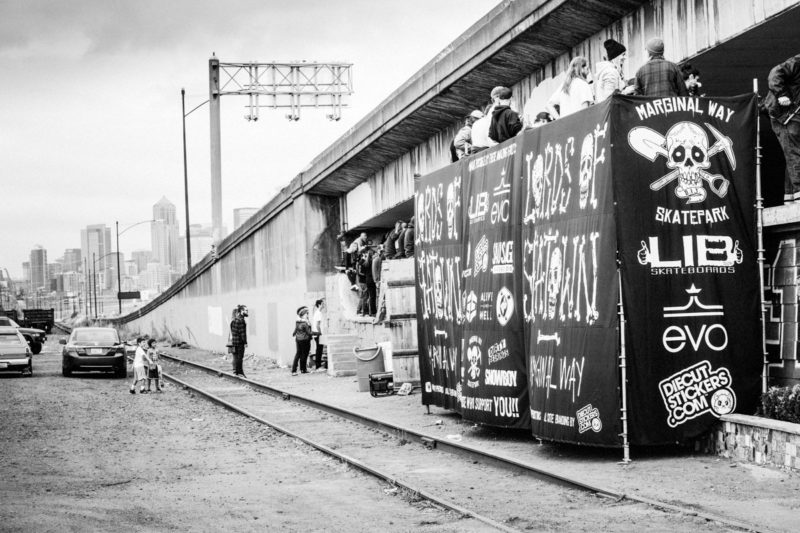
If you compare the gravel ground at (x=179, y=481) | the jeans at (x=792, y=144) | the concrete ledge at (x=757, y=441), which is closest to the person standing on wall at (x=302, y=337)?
the gravel ground at (x=179, y=481)

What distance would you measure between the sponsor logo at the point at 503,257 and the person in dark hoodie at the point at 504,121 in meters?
1.63

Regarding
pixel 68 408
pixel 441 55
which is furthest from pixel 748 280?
pixel 68 408

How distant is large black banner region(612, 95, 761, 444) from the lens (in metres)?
11.8

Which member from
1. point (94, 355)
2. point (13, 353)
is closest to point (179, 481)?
point (94, 355)

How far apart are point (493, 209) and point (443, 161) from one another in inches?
380

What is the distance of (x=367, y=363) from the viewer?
77.6ft

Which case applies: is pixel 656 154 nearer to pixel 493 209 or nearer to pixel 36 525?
pixel 493 209

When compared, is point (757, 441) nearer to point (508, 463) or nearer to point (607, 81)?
point (508, 463)

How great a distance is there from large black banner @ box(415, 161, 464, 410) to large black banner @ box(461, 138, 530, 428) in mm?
448

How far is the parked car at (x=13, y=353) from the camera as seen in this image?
1271 inches

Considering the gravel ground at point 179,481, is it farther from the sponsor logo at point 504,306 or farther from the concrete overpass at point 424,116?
the concrete overpass at point 424,116

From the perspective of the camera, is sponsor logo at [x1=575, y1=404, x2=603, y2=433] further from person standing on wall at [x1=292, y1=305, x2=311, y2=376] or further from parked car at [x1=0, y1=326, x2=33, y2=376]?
parked car at [x1=0, y1=326, x2=33, y2=376]

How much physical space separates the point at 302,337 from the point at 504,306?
622 inches

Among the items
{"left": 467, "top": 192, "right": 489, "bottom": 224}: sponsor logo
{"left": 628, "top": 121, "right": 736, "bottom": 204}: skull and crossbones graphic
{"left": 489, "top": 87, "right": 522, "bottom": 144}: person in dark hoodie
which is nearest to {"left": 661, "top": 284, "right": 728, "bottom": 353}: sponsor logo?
{"left": 628, "top": 121, "right": 736, "bottom": 204}: skull and crossbones graphic
